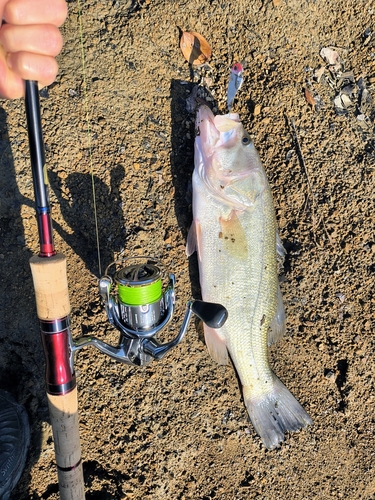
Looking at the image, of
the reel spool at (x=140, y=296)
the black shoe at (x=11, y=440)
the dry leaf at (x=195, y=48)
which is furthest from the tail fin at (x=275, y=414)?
the dry leaf at (x=195, y=48)

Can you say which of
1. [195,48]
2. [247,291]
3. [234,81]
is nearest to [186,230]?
[247,291]

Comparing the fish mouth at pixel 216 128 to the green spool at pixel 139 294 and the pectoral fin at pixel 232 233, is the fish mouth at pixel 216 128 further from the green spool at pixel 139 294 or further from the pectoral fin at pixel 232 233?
the green spool at pixel 139 294

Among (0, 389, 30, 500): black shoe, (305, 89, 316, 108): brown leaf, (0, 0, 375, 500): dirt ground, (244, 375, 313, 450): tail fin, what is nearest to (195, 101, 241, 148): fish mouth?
(0, 0, 375, 500): dirt ground

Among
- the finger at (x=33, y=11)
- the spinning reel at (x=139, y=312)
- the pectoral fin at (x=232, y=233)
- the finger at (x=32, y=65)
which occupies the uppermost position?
the finger at (x=33, y=11)

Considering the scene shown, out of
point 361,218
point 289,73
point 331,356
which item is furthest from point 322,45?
point 331,356

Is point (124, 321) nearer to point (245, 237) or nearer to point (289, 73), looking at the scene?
point (245, 237)

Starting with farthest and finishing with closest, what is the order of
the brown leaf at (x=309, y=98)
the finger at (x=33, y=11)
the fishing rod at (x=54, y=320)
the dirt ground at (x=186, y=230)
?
1. the brown leaf at (x=309, y=98)
2. the dirt ground at (x=186, y=230)
3. the fishing rod at (x=54, y=320)
4. the finger at (x=33, y=11)

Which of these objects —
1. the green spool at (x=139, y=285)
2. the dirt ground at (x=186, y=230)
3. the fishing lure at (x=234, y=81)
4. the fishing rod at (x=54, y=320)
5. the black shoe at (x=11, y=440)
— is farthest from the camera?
the fishing lure at (x=234, y=81)

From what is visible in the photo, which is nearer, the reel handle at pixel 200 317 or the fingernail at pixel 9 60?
the fingernail at pixel 9 60
